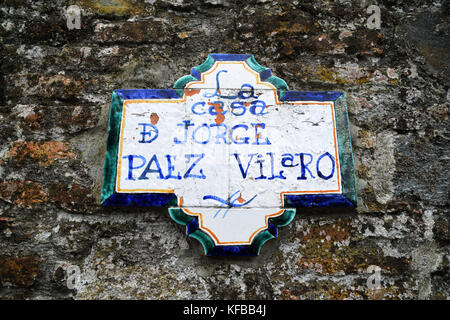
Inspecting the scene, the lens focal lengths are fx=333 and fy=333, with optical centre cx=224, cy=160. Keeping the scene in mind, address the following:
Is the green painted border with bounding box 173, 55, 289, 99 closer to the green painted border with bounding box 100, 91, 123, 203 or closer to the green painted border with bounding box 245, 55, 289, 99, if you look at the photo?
the green painted border with bounding box 245, 55, 289, 99

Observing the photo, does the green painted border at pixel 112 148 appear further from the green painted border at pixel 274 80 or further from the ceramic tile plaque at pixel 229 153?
the green painted border at pixel 274 80

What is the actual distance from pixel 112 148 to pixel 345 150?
66cm

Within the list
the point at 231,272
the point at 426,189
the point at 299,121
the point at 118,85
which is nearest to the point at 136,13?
the point at 118,85

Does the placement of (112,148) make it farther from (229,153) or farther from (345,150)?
(345,150)

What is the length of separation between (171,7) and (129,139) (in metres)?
0.46

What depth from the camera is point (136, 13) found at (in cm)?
105

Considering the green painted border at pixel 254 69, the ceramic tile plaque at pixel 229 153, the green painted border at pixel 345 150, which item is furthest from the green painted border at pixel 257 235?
the green painted border at pixel 254 69

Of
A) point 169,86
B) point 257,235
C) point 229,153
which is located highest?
point 169,86

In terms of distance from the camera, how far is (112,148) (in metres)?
0.94

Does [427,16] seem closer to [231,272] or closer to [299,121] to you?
[299,121]

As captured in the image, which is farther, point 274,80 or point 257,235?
point 274,80

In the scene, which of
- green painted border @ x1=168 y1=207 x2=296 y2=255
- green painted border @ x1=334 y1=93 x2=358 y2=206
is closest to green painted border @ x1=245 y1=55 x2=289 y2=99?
green painted border @ x1=334 y1=93 x2=358 y2=206

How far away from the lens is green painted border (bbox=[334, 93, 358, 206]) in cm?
92

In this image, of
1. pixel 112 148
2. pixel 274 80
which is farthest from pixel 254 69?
pixel 112 148
